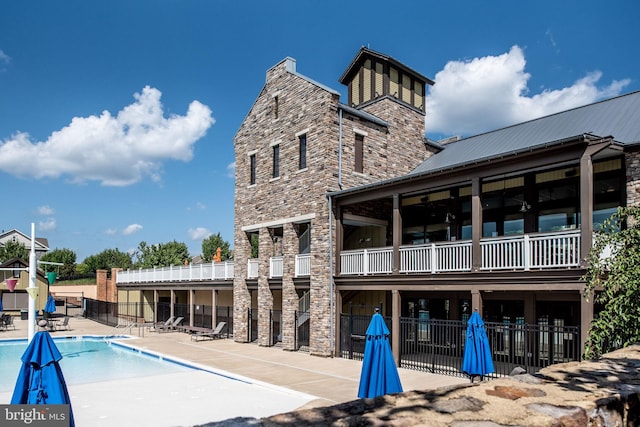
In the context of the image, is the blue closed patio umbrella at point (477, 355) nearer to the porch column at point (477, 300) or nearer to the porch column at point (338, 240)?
the porch column at point (477, 300)

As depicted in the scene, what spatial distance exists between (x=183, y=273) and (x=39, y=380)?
2418cm

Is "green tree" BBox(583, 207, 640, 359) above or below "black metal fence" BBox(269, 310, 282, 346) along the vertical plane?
above

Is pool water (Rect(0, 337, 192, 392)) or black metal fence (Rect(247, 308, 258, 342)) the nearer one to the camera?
pool water (Rect(0, 337, 192, 392))

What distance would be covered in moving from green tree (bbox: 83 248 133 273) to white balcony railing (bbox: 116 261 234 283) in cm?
4409

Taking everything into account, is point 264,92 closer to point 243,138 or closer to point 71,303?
point 243,138

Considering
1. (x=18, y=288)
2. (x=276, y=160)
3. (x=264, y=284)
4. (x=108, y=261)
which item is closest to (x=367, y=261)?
(x=264, y=284)

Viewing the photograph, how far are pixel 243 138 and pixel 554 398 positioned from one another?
22.4m

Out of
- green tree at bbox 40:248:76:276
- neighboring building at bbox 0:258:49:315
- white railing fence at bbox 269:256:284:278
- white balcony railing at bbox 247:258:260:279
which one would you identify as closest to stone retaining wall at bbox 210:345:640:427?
white railing fence at bbox 269:256:284:278

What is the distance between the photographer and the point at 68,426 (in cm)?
743

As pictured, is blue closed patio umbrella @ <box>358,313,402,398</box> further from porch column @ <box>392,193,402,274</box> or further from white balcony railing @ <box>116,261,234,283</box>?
white balcony railing @ <box>116,261,234,283</box>

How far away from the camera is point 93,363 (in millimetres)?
19641

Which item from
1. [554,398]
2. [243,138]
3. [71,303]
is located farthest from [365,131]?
[71,303]

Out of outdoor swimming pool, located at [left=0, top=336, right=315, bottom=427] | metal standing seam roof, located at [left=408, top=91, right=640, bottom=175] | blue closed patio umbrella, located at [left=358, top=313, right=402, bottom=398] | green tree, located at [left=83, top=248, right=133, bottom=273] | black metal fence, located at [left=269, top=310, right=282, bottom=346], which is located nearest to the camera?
blue closed patio umbrella, located at [left=358, top=313, right=402, bottom=398]

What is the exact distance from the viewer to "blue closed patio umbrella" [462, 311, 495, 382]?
1170cm
